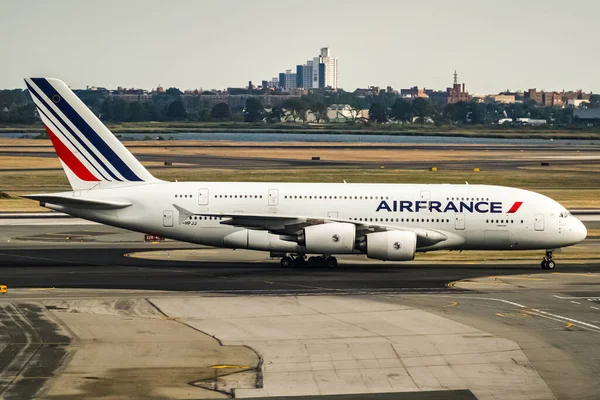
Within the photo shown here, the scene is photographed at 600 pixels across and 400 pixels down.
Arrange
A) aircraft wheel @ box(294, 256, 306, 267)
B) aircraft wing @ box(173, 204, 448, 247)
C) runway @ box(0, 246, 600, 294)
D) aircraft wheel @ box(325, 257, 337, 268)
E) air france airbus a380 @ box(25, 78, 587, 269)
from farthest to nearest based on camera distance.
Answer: aircraft wheel @ box(294, 256, 306, 267) → aircraft wheel @ box(325, 257, 337, 268) → air france airbus a380 @ box(25, 78, 587, 269) → aircraft wing @ box(173, 204, 448, 247) → runway @ box(0, 246, 600, 294)

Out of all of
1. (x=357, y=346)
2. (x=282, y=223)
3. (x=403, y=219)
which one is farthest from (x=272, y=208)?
(x=357, y=346)

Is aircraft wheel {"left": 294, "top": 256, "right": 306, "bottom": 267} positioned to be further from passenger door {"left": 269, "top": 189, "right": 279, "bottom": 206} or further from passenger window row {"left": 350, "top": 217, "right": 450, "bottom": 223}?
passenger window row {"left": 350, "top": 217, "right": 450, "bottom": 223}

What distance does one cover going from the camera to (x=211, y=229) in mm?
50969

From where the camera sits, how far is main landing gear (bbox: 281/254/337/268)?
51125 mm

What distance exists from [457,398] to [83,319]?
15.3 metres

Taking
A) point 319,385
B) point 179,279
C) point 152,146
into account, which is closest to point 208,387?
point 319,385

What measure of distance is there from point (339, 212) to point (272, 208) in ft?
11.1

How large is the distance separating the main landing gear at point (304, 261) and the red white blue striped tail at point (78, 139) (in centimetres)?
930

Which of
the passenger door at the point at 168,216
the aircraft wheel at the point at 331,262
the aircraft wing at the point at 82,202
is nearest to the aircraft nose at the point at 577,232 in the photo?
the aircraft wheel at the point at 331,262

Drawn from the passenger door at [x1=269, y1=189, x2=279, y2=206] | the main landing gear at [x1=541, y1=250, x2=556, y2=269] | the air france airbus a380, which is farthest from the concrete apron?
the main landing gear at [x1=541, y1=250, x2=556, y2=269]

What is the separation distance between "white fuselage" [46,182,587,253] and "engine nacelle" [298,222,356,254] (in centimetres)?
113

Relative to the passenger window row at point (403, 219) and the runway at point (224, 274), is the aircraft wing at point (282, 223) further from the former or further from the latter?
the runway at point (224, 274)

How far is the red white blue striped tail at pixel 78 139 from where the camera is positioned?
51312 millimetres

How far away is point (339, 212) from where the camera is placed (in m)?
51.3
